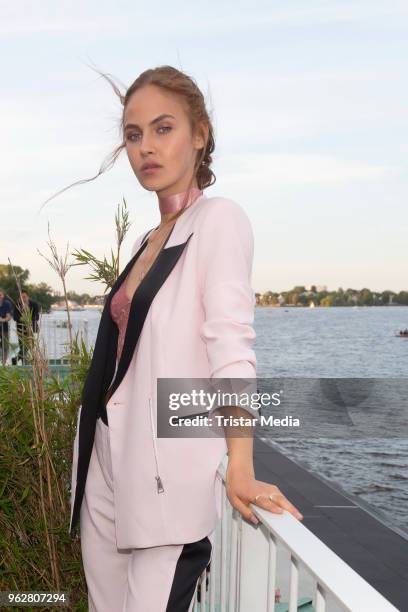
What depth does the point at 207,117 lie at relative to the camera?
5.50 feet

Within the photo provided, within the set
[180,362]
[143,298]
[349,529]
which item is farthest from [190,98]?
[349,529]

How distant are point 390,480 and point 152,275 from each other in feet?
42.1

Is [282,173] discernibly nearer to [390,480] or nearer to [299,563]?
[390,480]

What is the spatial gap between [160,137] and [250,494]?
2.60 ft

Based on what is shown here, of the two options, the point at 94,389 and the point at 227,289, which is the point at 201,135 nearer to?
the point at 227,289

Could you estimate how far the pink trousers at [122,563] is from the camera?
141 centimetres

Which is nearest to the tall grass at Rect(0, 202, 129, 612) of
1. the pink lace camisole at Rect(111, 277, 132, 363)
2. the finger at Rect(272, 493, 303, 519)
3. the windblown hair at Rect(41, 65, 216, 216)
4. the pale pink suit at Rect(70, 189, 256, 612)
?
the windblown hair at Rect(41, 65, 216, 216)

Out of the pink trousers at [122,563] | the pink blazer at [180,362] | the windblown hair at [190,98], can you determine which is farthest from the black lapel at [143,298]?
the windblown hair at [190,98]

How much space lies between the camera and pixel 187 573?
4.68 feet

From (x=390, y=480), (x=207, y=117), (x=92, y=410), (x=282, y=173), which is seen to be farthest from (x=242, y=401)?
(x=282, y=173)

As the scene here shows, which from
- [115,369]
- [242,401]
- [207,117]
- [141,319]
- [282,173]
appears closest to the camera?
[242,401]

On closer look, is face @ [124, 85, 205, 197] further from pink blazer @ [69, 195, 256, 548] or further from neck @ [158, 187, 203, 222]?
pink blazer @ [69, 195, 256, 548]

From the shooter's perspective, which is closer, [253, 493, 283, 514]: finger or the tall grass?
[253, 493, 283, 514]: finger

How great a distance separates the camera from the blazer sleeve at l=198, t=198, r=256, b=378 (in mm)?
1332
